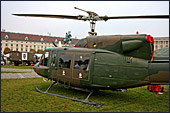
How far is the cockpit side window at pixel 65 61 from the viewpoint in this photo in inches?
302

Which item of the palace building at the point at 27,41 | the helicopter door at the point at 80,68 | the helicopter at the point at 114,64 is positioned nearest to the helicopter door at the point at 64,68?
the helicopter at the point at 114,64

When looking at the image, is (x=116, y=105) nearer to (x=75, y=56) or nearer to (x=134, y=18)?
(x=75, y=56)

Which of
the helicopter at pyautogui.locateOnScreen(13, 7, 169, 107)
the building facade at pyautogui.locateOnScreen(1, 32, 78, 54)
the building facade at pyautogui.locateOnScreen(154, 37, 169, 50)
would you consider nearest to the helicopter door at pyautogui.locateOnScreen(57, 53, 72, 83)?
the helicopter at pyautogui.locateOnScreen(13, 7, 169, 107)

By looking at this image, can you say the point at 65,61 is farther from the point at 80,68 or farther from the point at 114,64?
the point at 114,64

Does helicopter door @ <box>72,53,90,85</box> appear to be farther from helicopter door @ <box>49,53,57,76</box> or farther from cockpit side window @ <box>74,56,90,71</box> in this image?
helicopter door @ <box>49,53,57,76</box>

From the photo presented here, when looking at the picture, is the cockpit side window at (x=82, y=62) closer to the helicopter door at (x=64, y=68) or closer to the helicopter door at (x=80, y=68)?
the helicopter door at (x=80, y=68)

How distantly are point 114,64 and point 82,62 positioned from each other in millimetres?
1492

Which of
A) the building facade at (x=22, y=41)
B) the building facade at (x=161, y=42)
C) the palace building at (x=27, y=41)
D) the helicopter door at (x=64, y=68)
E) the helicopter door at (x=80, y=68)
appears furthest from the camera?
the building facade at (x=22, y=41)

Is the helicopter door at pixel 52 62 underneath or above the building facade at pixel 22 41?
underneath

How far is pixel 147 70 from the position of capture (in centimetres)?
657

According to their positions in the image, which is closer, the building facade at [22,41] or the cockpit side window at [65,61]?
the cockpit side window at [65,61]

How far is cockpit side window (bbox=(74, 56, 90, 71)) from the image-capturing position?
717 cm

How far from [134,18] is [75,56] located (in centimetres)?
329

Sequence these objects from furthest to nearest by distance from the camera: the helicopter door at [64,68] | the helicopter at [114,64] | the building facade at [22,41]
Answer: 1. the building facade at [22,41]
2. the helicopter door at [64,68]
3. the helicopter at [114,64]
